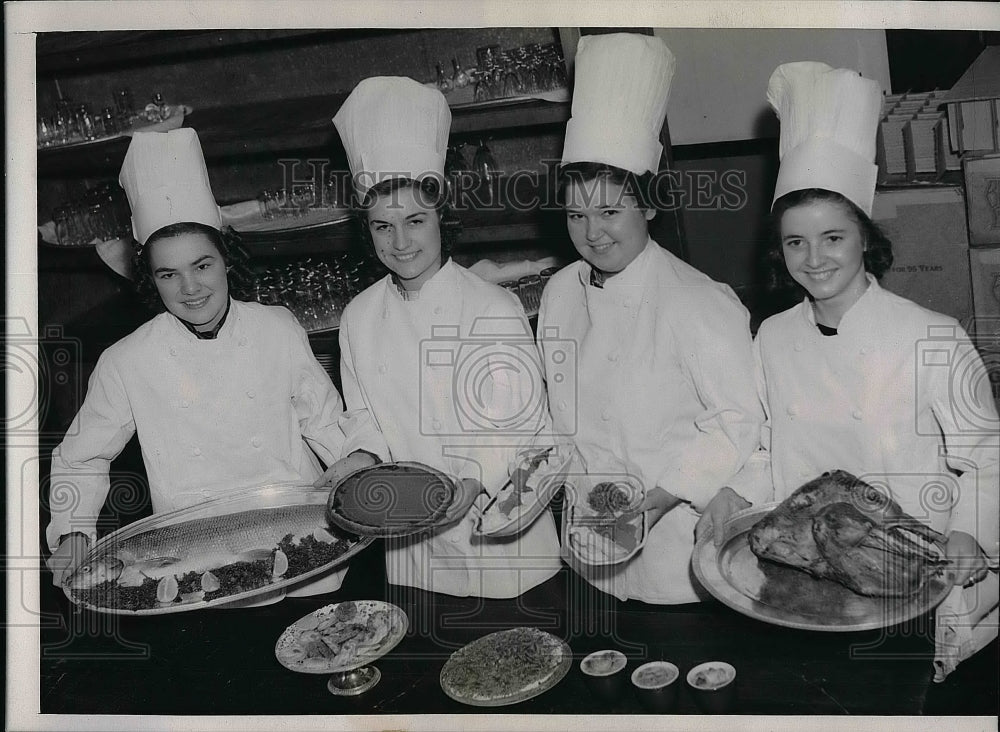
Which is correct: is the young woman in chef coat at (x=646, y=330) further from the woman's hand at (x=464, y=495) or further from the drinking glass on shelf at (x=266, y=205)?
the drinking glass on shelf at (x=266, y=205)

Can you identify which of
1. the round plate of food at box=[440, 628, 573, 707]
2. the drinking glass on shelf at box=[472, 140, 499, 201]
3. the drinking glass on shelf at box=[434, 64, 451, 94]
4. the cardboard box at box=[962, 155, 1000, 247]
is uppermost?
the drinking glass on shelf at box=[434, 64, 451, 94]

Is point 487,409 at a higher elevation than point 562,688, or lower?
higher

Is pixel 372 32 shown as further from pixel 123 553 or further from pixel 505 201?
pixel 123 553

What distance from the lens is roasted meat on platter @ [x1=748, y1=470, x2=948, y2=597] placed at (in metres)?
1.94

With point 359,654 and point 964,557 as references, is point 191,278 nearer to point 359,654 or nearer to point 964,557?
point 359,654

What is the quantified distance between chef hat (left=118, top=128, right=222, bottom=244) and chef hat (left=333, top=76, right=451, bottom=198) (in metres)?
0.39

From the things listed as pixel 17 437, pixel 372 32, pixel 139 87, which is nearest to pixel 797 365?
pixel 372 32

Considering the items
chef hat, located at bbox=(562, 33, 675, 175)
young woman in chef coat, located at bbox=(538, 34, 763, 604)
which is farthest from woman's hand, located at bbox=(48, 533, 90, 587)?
chef hat, located at bbox=(562, 33, 675, 175)

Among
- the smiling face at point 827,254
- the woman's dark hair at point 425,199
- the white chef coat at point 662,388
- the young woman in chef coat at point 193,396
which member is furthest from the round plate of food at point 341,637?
the smiling face at point 827,254

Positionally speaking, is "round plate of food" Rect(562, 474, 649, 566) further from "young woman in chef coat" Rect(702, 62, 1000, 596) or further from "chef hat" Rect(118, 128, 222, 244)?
"chef hat" Rect(118, 128, 222, 244)

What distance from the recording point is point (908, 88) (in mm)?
2090

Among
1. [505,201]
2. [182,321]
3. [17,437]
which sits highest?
[505,201]

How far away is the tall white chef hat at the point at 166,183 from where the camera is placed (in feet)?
7.00

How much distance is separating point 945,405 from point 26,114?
2378 mm
